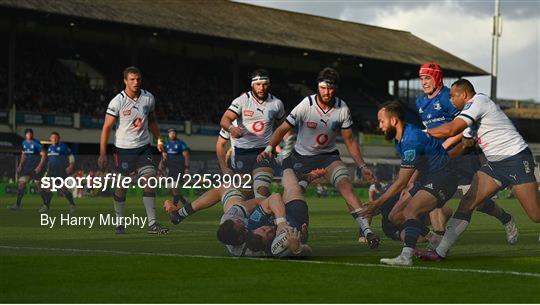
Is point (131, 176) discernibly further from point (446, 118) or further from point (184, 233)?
point (446, 118)

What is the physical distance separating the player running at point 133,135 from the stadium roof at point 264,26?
26.6 meters

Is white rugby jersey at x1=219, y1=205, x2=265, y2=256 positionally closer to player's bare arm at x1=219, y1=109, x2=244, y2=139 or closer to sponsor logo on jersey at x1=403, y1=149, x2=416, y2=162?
sponsor logo on jersey at x1=403, y1=149, x2=416, y2=162

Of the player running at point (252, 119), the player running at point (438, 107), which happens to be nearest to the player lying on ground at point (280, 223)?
the player running at point (252, 119)

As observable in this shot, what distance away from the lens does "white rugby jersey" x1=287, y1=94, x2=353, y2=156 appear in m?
12.9

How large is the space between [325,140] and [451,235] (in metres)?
2.68

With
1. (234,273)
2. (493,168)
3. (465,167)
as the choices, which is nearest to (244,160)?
(465,167)

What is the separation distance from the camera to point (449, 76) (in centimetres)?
6275

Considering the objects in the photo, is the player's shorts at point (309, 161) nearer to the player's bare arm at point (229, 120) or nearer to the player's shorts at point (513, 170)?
the player's bare arm at point (229, 120)

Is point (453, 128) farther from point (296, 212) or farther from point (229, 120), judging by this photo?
point (229, 120)

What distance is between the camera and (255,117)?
45.4ft

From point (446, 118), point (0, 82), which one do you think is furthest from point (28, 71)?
point (446, 118)

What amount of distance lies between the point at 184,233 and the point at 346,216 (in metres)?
7.26

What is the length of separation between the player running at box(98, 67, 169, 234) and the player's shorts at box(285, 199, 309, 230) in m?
4.12

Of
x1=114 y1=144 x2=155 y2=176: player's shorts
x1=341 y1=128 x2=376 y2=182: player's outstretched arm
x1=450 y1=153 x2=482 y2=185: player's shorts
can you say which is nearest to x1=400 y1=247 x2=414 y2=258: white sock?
x1=450 y1=153 x2=482 y2=185: player's shorts
